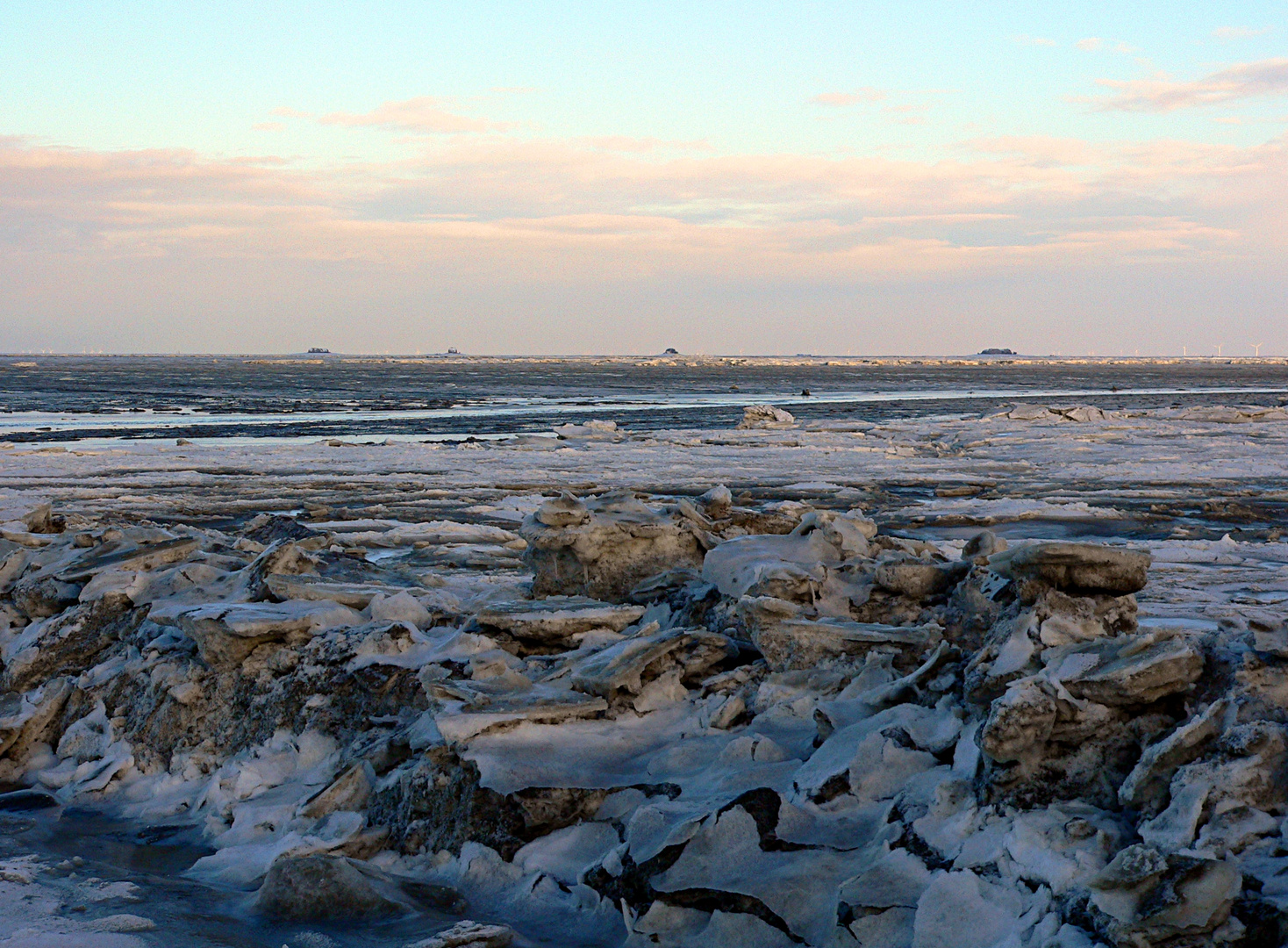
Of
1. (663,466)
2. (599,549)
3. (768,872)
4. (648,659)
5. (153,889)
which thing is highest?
(599,549)

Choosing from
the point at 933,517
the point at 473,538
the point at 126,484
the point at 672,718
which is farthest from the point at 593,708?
the point at 126,484

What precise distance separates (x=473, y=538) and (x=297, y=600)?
176 inches

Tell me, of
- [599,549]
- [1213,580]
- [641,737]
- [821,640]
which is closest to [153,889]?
[641,737]

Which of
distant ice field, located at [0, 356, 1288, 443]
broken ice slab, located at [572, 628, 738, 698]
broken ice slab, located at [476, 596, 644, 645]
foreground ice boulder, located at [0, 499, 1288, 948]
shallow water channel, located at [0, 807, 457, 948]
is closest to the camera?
foreground ice boulder, located at [0, 499, 1288, 948]

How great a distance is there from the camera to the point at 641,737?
490 cm

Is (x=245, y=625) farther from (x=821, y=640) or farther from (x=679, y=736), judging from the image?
(x=821, y=640)

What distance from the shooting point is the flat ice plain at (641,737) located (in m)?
3.37

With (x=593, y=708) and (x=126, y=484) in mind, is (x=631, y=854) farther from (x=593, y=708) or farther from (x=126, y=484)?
(x=126, y=484)

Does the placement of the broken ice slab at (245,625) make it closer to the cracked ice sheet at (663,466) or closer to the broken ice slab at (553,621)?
the broken ice slab at (553,621)

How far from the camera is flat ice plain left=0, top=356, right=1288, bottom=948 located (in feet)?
11.1

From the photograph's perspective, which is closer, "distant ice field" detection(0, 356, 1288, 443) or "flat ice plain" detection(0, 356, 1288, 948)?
"flat ice plain" detection(0, 356, 1288, 948)

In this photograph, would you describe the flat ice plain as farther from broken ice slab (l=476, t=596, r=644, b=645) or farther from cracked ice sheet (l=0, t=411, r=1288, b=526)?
cracked ice sheet (l=0, t=411, r=1288, b=526)

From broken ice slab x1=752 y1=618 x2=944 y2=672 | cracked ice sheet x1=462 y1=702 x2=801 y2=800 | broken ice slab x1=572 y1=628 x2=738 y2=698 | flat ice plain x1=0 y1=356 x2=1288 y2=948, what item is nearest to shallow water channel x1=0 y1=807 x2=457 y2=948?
flat ice plain x1=0 y1=356 x2=1288 y2=948

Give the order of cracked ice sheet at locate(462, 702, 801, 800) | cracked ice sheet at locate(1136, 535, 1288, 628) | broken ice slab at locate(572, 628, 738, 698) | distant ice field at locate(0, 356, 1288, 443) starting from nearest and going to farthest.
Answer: cracked ice sheet at locate(462, 702, 801, 800)
broken ice slab at locate(572, 628, 738, 698)
cracked ice sheet at locate(1136, 535, 1288, 628)
distant ice field at locate(0, 356, 1288, 443)
